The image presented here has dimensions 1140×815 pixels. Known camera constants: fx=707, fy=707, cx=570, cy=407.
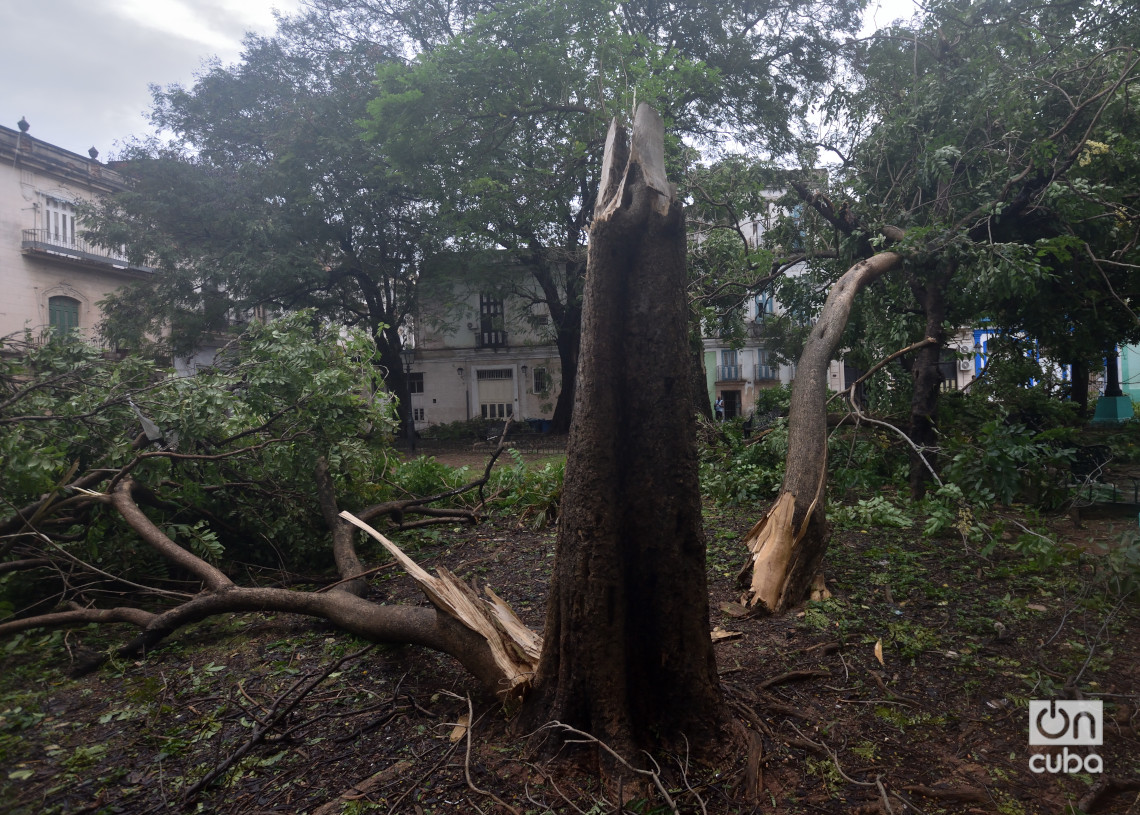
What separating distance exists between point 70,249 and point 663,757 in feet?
53.2

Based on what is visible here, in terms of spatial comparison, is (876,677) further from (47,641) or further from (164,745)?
(47,641)

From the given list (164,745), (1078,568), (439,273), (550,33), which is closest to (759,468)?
(1078,568)

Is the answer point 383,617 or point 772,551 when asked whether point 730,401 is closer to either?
point 772,551

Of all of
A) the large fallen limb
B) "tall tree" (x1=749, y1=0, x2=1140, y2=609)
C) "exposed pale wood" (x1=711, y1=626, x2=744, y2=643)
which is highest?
"tall tree" (x1=749, y1=0, x2=1140, y2=609)

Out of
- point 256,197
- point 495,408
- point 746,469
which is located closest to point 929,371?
point 746,469

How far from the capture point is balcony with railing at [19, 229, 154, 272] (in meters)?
11.5

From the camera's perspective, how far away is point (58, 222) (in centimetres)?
1420

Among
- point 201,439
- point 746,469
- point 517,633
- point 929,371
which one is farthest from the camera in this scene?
point 746,469

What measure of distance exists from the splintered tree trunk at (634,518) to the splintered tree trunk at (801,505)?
171cm

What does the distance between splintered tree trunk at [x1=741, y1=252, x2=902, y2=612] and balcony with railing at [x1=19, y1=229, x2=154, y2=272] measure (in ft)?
36.8

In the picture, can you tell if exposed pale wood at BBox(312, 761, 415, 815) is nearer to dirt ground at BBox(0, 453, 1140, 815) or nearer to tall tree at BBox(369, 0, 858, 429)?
dirt ground at BBox(0, 453, 1140, 815)

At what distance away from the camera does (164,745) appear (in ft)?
10.0

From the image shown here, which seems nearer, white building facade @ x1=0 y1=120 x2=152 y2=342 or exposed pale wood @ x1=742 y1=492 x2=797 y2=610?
exposed pale wood @ x1=742 y1=492 x2=797 y2=610

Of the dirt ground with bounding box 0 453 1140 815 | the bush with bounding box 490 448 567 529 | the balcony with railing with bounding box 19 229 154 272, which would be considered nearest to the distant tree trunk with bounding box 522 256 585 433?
the balcony with railing with bounding box 19 229 154 272
